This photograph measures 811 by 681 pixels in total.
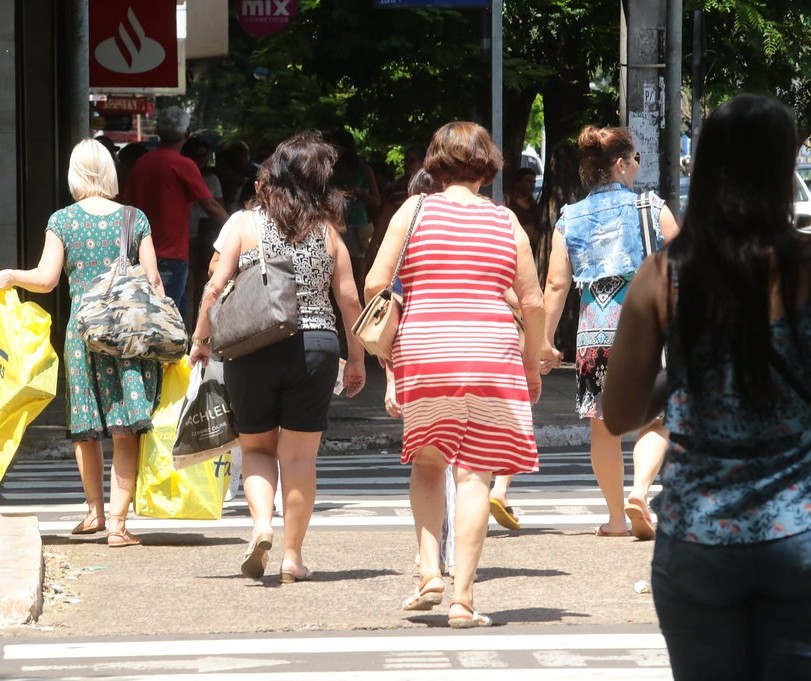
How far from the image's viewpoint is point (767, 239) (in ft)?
9.95

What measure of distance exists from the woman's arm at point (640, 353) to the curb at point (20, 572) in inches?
136

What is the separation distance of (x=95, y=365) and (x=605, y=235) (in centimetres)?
233

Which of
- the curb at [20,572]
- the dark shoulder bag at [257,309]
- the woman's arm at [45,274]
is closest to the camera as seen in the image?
the curb at [20,572]

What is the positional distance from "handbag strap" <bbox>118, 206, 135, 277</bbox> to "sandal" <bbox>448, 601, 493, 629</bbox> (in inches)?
105

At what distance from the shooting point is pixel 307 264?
671cm

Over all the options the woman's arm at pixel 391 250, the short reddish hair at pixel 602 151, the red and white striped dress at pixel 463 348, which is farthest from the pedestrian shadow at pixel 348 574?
the short reddish hair at pixel 602 151

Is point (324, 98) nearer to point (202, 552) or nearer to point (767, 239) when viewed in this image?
point (202, 552)

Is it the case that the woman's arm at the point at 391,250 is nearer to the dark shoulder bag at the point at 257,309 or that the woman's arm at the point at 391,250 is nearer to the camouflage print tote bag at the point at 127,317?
the dark shoulder bag at the point at 257,309

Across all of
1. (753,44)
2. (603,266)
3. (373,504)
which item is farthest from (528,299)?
(753,44)

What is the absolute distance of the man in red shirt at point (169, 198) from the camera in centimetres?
1286

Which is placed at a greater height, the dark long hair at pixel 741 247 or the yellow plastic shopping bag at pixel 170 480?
the dark long hair at pixel 741 247

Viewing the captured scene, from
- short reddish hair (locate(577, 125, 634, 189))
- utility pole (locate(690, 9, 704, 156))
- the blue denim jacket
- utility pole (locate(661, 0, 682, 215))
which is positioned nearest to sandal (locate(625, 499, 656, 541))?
the blue denim jacket

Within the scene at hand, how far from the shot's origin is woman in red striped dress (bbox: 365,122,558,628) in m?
5.84

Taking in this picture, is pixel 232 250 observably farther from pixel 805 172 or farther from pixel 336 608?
pixel 805 172
